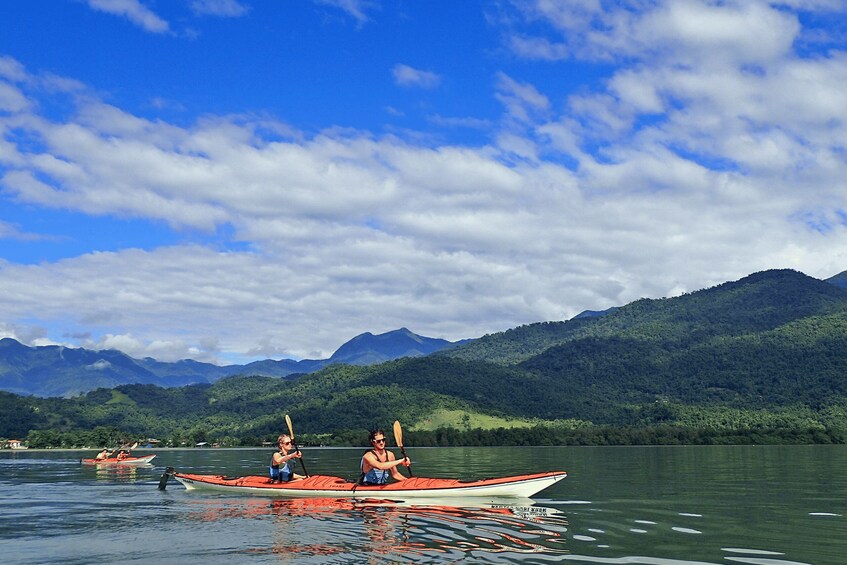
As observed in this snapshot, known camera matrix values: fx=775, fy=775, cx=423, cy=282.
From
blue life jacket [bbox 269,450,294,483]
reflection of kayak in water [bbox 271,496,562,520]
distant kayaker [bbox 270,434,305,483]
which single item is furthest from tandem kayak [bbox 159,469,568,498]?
blue life jacket [bbox 269,450,294,483]

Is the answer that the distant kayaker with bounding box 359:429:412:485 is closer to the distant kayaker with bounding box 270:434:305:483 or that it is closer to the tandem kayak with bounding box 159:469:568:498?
the tandem kayak with bounding box 159:469:568:498

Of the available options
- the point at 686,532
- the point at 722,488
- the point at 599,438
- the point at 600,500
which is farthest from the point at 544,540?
the point at 599,438

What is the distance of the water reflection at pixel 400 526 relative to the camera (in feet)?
86.9

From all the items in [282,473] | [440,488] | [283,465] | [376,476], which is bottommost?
[440,488]

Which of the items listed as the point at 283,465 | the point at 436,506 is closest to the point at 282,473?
the point at 283,465

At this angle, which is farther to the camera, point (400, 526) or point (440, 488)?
point (440, 488)

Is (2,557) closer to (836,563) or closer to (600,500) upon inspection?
(836,563)

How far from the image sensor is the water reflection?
2648cm

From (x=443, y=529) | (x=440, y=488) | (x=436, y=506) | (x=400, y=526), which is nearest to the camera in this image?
(x=443, y=529)

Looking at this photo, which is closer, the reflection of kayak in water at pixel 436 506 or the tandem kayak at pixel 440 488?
the reflection of kayak in water at pixel 436 506

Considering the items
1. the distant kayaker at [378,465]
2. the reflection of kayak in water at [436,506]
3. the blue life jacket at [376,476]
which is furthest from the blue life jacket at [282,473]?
the blue life jacket at [376,476]

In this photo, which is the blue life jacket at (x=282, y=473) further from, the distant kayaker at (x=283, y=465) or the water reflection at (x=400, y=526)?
the water reflection at (x=400, y=526)

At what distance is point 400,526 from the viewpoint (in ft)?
105

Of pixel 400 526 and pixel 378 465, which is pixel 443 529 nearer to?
pixel 400 526
